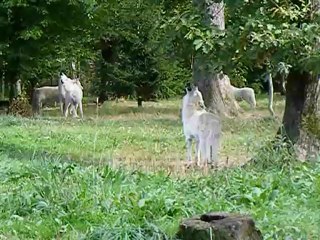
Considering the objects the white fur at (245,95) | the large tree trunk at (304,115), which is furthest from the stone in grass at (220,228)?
the white fur at (245,95)

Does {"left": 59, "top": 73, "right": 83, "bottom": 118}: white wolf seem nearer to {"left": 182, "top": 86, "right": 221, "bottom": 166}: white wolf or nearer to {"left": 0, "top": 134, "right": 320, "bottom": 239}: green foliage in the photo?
{"left": 182, "top": 86, "right": 221, "bottom": 166}: white wolf

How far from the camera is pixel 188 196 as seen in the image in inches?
207

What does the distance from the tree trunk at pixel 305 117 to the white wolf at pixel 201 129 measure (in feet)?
2.92

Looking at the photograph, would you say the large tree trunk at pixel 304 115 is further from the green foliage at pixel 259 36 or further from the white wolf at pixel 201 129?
the white wolf at pixel 201 129

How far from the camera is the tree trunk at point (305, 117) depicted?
813 cm

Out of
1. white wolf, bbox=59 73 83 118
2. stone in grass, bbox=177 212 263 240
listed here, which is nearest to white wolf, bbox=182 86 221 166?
stone in grass, bbox=177 212 263 240

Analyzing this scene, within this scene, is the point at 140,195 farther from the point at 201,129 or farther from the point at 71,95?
the point at 71,95

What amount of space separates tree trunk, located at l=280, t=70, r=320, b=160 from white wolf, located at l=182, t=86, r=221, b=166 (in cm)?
89

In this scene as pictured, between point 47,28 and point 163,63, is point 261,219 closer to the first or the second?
point 47,28

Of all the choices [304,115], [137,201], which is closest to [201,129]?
[304,115]

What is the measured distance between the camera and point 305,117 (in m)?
8.19

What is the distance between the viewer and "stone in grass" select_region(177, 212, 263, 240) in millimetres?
3402

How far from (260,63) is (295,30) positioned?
103 centimetres

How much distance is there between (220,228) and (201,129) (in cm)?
542
